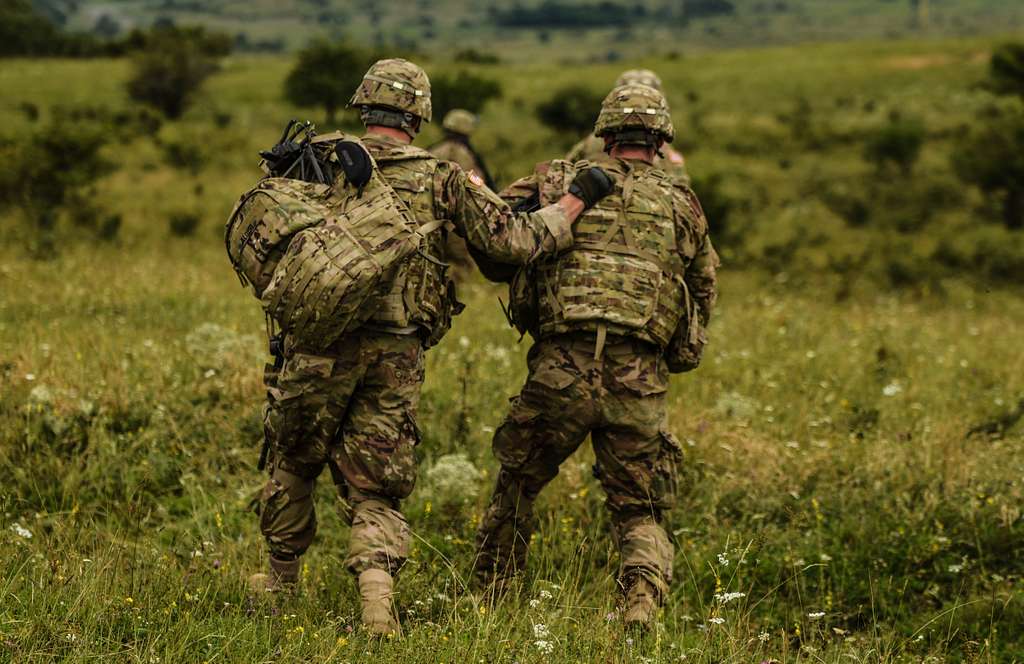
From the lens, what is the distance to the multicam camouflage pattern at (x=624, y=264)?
4508mm

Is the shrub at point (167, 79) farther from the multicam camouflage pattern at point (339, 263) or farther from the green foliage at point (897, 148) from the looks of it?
the multicam camouflage pattern at point (339, 263)

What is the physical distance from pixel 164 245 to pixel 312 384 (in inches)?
397

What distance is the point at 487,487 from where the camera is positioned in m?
5.82

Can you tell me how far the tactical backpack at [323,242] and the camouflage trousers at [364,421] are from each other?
0.15 metres

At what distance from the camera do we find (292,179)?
14.1 ft

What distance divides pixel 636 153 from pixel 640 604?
1.94 metres

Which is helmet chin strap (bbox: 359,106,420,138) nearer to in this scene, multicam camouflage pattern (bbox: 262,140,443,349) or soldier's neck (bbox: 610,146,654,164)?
multicam camouflage pattern (bbox: 262,140,443,349)

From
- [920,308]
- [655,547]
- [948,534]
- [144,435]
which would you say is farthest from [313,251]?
[920,308]

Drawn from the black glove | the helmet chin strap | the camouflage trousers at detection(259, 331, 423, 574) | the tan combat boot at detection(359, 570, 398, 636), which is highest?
the helmet chin strap

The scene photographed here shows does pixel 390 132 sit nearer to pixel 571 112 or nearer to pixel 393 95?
pixel 393 95

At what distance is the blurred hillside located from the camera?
116875 mm

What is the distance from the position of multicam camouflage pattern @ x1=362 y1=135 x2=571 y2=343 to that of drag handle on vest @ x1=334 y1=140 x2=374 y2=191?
16 centimetres

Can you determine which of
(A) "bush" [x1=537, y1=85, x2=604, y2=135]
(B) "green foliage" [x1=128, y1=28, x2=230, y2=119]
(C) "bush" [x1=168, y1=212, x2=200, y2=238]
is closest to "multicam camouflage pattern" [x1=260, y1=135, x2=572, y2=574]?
(C) "bush" [x1=168, y1=212, x2=200, y2=238]

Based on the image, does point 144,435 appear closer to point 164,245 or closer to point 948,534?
point 948,534
